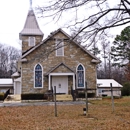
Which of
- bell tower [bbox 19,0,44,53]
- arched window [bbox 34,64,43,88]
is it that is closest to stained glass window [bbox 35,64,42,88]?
arched window [bbox 34,64,43,88]

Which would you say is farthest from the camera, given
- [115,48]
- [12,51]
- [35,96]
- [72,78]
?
[12,51]

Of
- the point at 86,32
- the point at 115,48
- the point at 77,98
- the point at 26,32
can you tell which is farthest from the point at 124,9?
the point at 115,48

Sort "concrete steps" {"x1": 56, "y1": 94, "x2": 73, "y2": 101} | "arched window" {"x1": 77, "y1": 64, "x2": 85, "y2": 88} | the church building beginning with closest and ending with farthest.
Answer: "concrete steps" {"x1": 56, "y1": 94, "x2": 73, "y2": 101}, the church building, "arched window" {"x1": 77, "y1": 64, "x2": 85, "y2": 88}

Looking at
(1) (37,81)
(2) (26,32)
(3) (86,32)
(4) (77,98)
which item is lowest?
(4) (77,98)

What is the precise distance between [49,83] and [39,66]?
2.23 m

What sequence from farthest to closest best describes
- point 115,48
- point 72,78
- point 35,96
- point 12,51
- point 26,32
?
1. point 12,51
2. point 115,48
3. point 26,32
4. point 72,78
5. point 35,96

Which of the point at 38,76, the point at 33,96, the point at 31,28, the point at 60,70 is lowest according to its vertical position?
the point at 33,96

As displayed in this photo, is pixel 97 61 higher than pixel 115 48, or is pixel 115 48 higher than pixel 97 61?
pixel 115 48

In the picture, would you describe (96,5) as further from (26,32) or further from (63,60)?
(26,32)

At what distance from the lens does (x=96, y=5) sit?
44.2 ft

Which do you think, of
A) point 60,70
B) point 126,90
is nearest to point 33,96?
point 60,70

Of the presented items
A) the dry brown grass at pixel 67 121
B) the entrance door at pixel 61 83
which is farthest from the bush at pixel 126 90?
the dry brown grass at pixel 67 121

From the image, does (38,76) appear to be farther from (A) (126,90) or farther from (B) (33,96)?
(A) (126,90)

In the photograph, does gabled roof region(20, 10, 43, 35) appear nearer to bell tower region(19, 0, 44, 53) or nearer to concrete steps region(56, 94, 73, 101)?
bell tower region(19, 0, 44, 53)
